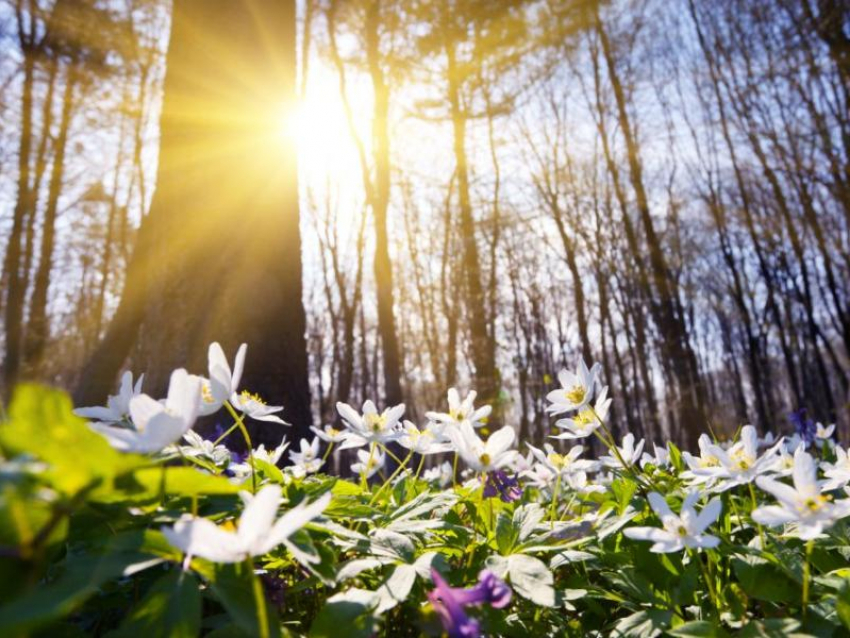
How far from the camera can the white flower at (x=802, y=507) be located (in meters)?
0.70

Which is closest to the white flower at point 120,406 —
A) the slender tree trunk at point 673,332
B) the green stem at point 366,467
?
the green stem at point 366,467

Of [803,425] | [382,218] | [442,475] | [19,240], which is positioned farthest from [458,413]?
[19,240]

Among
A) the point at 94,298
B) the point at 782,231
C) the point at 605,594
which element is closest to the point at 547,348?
the point at 782,231

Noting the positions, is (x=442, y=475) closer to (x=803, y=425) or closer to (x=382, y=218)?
(x=803, y=425)

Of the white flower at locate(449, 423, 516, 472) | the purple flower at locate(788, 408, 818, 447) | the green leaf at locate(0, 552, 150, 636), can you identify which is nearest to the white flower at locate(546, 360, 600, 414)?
the white flower at locate(449, 423, 516, 472)

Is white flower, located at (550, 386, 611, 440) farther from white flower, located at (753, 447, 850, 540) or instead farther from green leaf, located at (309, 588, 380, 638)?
green leaf, located at (309, 588, 380, 638)

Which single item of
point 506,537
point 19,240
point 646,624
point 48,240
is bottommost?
point 646,624

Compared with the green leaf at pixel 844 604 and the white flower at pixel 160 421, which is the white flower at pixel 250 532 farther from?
the green leaf at pixel 844 604

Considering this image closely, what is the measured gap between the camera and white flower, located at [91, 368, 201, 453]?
0.52m

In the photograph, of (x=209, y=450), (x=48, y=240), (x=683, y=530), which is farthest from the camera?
(x=48, y=240)

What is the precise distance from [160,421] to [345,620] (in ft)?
0.96

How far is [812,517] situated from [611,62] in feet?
45.8

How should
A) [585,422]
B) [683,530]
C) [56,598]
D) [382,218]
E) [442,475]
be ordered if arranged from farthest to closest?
[382,218] → [442,475] → [585,422] → [683,530] → [56,598]

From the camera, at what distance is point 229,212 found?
9.32 feet
